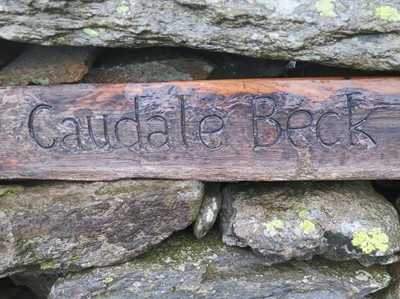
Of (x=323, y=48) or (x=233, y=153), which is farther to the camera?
(x=233, y=153)

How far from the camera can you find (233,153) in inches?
79.0

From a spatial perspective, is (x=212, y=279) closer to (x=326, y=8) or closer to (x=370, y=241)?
(x=370, y=241)

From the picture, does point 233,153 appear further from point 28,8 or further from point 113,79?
point 28,8

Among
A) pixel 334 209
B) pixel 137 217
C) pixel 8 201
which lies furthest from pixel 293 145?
pixel 8 201

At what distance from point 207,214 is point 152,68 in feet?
2.28

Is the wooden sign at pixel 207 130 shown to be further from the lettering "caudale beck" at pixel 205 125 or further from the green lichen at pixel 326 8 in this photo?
the green lichen at pixel 326 8

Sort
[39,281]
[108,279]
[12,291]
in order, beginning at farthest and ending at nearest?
[12,291]
[39,281]
[108,279]

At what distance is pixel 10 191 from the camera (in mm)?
2074

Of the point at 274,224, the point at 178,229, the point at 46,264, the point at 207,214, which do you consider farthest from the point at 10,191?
the point at 274,224

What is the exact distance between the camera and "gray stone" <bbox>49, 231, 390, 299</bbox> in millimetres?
2088

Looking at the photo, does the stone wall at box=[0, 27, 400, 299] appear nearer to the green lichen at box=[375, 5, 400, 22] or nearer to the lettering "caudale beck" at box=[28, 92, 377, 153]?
the lettering "caudale beck" at box=[28, 92, 377, 153]

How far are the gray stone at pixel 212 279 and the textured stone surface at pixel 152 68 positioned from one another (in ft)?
2.60

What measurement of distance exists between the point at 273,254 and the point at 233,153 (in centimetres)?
46

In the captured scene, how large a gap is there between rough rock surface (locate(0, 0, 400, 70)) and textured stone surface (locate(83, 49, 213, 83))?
27 centimetres
